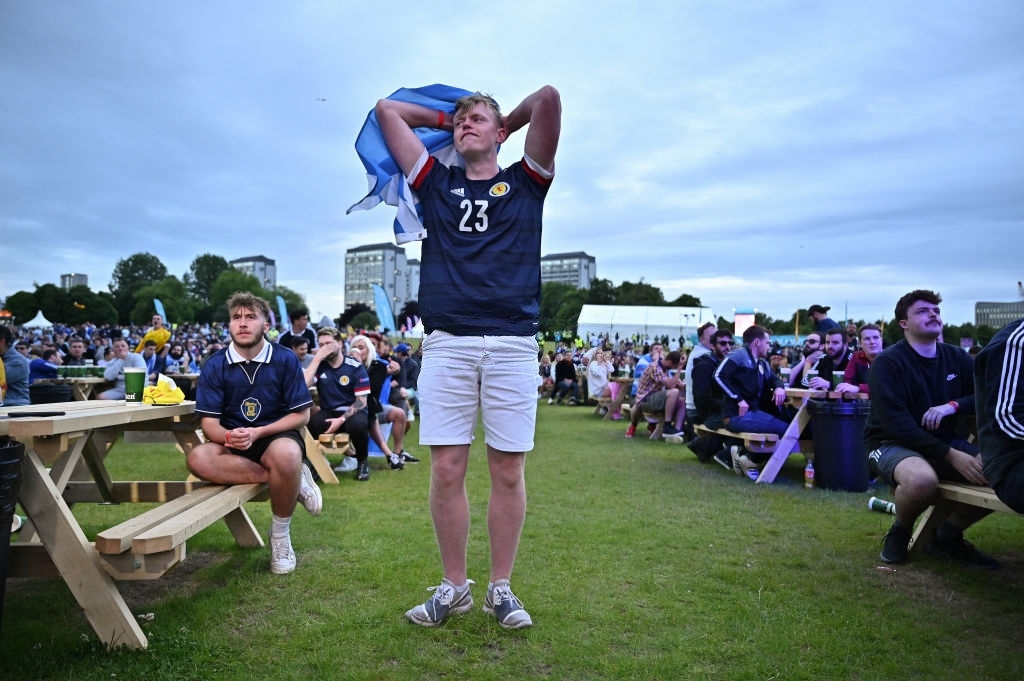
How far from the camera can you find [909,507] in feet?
13.7

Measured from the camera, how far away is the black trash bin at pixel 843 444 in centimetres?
686

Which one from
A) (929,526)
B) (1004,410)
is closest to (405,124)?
(1004,410)

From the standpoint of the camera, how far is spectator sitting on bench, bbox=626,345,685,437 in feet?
38.9

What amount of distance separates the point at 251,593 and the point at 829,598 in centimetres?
292

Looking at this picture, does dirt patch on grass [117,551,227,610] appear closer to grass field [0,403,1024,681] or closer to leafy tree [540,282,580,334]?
grass field [0,403,1024,681]

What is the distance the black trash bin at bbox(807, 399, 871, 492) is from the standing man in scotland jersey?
15.2 ft

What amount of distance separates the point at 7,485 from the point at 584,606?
2435 millimetres

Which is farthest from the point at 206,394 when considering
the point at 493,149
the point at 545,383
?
the point at 545,383

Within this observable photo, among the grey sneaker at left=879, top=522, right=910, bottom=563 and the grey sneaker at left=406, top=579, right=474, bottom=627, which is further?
the grey sneaker at left=879, top=522, right=910, bottom=563

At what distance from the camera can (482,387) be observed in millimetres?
3170

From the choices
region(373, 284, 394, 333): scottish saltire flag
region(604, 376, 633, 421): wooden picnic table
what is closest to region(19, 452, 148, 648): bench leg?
region(604, 376, 633, 421): wooden picnic table

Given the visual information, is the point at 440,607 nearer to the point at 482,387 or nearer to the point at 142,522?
the point at 482,387

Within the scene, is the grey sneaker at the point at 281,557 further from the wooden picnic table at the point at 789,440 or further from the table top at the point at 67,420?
the wooden picnic table at the point at 789,440

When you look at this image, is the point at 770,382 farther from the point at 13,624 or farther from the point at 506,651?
the point at 13,624
